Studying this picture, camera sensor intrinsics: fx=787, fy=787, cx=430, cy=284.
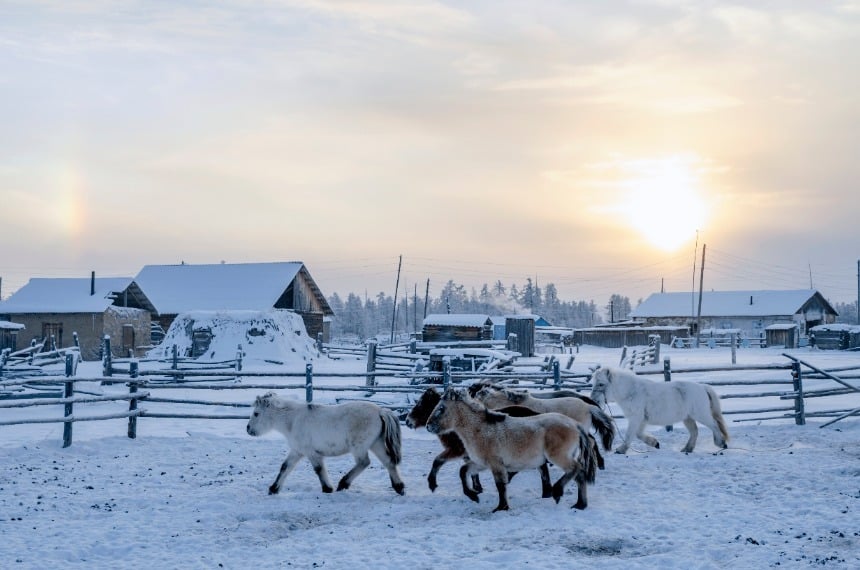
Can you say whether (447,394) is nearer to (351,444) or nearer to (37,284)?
(351,444)

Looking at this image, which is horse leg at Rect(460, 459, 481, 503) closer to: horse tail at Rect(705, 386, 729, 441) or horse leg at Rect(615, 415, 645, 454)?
horse leg at Rect(615, 415, 645, 454)

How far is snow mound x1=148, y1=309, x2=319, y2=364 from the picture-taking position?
31.9m

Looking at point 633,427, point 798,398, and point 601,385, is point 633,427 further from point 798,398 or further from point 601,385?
point 798,398

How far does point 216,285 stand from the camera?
46250mm

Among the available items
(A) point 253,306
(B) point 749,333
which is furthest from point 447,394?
(B) point 749,333

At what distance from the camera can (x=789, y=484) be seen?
8680 millimetres

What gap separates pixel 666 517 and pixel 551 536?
4.26 feet

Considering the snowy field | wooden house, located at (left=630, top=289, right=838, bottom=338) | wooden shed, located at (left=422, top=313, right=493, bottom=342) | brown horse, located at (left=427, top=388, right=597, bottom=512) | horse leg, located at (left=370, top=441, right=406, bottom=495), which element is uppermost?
wooden house, located at (left=630, top=289, right=838, bottom=338)

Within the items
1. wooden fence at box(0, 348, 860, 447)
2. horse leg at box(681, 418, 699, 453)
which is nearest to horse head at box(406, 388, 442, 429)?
wooden fence at box(0, 348, 860, 447)

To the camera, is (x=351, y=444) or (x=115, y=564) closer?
(x=115, y=564)

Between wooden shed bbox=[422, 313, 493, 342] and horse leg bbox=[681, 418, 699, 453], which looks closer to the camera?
horse leg bbox=[681, 418, 699, 453]

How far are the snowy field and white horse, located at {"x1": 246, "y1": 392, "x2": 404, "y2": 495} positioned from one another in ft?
0.78

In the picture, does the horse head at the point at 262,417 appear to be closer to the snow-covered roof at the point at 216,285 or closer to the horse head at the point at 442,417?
the horse head at the point at 442,417

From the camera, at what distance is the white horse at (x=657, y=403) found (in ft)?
36.8
